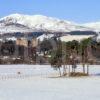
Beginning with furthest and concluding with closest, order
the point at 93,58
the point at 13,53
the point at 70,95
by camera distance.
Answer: the point at 13,53 → the point at 93,58 → the point at 70,95

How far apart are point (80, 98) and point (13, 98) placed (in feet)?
11.7

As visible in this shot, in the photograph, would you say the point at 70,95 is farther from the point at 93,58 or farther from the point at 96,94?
the point at 93,58

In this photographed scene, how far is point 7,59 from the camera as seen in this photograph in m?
90.4

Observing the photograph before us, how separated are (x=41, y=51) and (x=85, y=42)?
55.3 metres

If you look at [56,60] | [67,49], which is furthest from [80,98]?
[67,49]

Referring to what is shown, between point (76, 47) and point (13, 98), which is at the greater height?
point (76, 47)

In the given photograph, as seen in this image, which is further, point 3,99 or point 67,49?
point 67,49

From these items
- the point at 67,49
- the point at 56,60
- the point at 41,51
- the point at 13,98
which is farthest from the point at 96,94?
the point at 41,51

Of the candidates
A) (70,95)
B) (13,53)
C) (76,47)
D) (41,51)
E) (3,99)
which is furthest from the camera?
(41,51)

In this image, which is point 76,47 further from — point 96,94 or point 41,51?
point 41,51

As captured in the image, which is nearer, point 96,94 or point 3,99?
point 3,99

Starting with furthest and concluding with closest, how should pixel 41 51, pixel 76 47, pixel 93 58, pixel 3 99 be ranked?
pixel 41 51 → pixel 93 58 → pixel 76 47 → pixel 3 99

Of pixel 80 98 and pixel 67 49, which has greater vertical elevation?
pixel 67 49

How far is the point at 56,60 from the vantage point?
53594 mm
